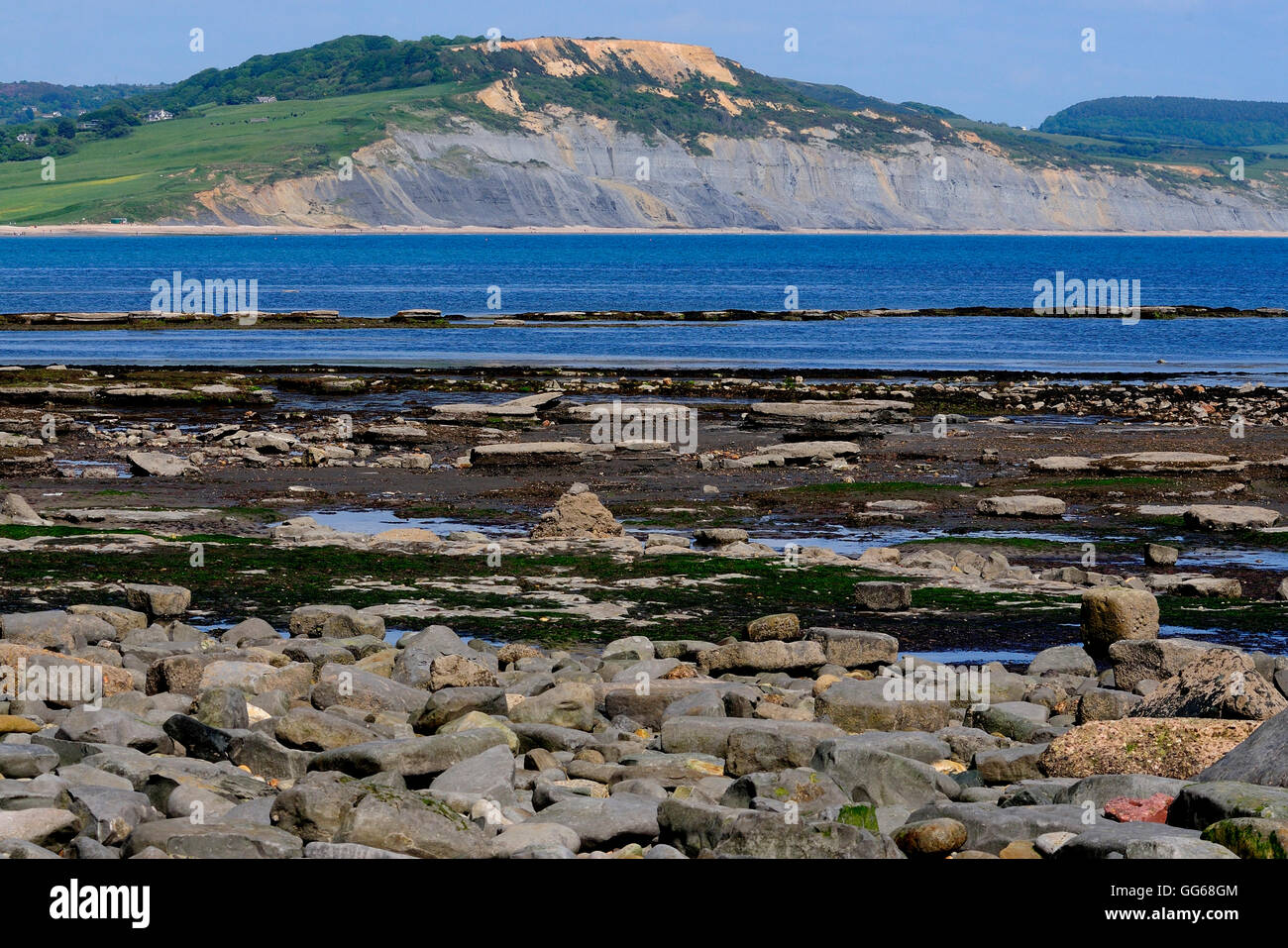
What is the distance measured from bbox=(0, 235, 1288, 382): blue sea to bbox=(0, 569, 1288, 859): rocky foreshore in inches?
1387

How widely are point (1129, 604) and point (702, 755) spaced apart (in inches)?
236

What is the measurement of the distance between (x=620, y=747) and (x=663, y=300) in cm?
7838

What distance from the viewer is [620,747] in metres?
9.62

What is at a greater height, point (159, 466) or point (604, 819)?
point (159, 466)

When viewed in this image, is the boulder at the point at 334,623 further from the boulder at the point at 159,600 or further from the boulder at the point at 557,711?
the boulder at the point at 557,711

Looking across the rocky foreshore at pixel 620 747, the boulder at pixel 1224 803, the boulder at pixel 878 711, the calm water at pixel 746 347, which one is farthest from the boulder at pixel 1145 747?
the calm water at pixel 746 347

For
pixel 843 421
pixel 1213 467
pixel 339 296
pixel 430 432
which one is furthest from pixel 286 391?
pixel 339 296

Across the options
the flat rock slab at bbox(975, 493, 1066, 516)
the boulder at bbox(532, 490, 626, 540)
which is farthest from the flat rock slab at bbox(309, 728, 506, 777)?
the flat rock slab at bbox(975, 493, 1066, 516)

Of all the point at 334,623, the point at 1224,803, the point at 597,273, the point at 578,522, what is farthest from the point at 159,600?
the point at 597,273

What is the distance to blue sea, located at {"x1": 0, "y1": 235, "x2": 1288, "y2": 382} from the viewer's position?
50.8 m

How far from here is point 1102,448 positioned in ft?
93.1

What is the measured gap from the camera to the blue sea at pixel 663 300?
167 feet

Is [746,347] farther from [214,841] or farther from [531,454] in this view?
[214,841]

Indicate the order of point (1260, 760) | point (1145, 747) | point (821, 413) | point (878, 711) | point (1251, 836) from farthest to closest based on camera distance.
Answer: point (821, 413) < point (878, 711) < point (1145, 747) < point (1260, 760) < point (1251, 836)
